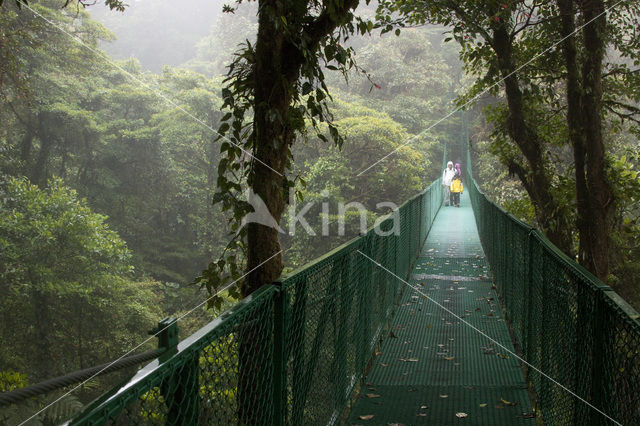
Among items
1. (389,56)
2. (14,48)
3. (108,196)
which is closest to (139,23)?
(389,56)

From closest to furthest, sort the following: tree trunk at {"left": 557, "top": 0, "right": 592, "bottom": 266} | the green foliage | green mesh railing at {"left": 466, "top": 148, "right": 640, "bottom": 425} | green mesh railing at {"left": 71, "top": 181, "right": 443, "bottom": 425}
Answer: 1. green mesh railing at {"left": 71, "top": 181, "right": 443, "bottom": 425}
2. green mesh railing at {"left": 466, "top": 148, "right": 640, "bottom": 425}
3. tree trunk at {"left": 557, "top": 0, "right": 592, "bottom": 266}
4. the green foliage

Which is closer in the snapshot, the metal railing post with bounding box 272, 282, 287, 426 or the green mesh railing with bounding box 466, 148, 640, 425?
the green mesh railing with bounding box 466, 148, 640, 425

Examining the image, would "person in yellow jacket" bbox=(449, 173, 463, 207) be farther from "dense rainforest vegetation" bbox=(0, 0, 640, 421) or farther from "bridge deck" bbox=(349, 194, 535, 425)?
"bridge deck" bbox=(349, 194, 535, 425)

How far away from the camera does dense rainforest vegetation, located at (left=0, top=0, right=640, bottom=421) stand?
9.81 ft

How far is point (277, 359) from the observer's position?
2133mm

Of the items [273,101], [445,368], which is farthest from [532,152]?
[273,101]

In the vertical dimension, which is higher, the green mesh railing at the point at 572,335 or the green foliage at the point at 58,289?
the green mesh railing at the point at 572,335

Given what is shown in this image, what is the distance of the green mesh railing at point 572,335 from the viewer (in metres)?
1.64

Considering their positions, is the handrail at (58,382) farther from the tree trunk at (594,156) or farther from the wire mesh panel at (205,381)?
the tree trunk at (594,156)

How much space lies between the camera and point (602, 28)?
5.77 m

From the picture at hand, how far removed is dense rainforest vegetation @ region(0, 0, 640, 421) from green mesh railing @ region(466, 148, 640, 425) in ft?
4.44

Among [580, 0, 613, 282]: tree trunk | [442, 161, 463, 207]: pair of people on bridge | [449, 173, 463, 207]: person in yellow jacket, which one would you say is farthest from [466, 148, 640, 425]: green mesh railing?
[449, 173, 463, 207]: person in yellow jacket

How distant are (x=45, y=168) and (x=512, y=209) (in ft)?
53.0

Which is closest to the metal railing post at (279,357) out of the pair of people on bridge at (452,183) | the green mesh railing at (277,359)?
the green mesh railing at (277,359)
